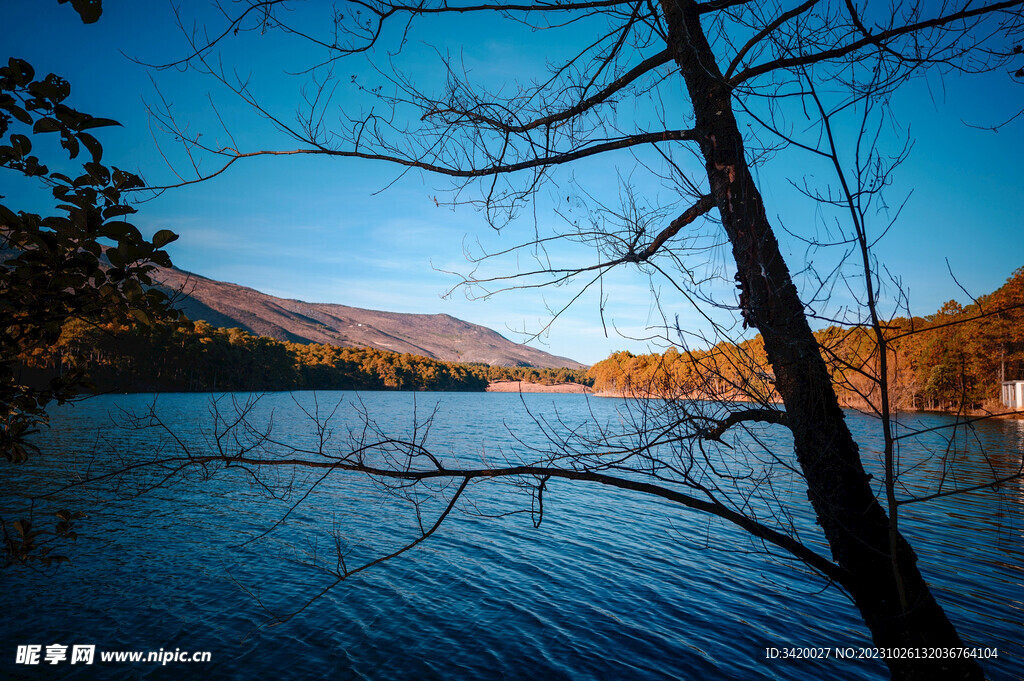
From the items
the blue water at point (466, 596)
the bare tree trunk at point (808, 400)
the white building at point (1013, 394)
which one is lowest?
the blue water at point (466, 596)

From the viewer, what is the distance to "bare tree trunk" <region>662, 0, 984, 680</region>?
196cm

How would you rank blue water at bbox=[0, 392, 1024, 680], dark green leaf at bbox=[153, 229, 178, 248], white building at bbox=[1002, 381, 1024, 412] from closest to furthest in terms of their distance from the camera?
dark green leaf at bbox=[153, 229, 178, 248]
blue water at bbox=[0, 392, 1024, 680]
white building at bbox=[1002, 381, 1024, 412]

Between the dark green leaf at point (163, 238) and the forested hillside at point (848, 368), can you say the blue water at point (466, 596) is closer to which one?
the forested hillside at point (848, 368)

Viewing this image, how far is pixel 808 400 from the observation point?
2.24m

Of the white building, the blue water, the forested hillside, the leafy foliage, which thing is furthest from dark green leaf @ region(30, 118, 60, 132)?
the white building

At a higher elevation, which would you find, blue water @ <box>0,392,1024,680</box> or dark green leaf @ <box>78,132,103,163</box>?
dark green leaf @ <box>78,132,103,163</box>

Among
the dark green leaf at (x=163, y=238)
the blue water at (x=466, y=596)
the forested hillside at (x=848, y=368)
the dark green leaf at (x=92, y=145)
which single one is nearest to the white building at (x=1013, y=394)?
the blue water at (x=466, y=596)

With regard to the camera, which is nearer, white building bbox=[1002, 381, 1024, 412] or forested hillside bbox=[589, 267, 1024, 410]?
forested hillside bbox=[589, 267, 1024, 410]

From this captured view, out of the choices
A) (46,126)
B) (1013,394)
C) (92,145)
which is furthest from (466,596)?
(1013,394)

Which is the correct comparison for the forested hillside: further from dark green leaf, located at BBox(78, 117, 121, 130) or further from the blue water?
dark green leaf, located at BBox(78, 117, 121, 130)

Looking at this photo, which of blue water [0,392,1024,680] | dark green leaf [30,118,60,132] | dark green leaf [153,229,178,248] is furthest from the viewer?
blue water [0,392,1024,680]

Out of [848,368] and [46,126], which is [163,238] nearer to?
[46,126]

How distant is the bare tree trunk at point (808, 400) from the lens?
196 cm

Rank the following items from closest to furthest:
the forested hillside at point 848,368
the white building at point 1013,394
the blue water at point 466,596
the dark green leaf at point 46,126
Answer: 1. the dark green leaf at point 46,126
2. the forested hillside at point 848,368
3. the blue water at point 466,596
4. the white building at point 1013,394
